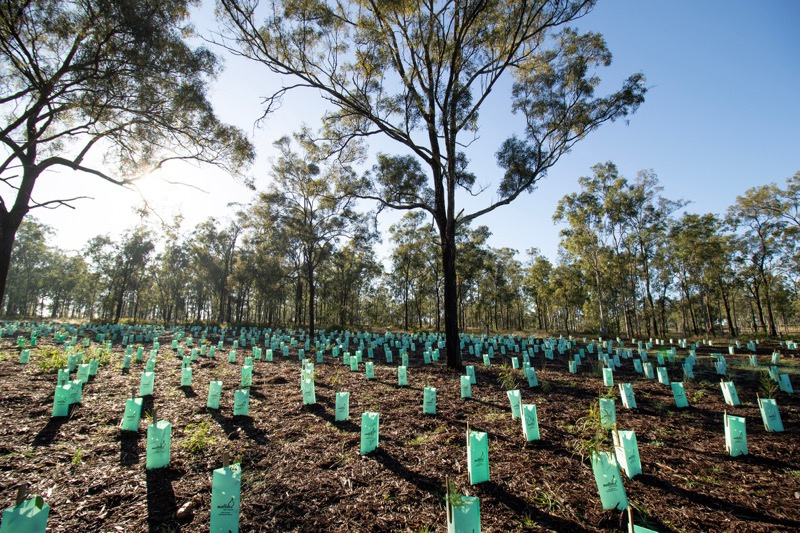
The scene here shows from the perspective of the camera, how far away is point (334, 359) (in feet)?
38.0

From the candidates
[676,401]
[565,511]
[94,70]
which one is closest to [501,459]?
[565,511]

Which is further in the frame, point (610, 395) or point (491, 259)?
point (491, 259)

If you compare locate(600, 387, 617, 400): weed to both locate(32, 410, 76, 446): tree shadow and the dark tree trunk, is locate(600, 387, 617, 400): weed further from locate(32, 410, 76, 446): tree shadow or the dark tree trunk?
the dark tree trunk

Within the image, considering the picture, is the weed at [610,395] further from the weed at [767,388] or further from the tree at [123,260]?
the tree at [123,260]

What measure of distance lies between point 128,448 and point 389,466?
2838 mm

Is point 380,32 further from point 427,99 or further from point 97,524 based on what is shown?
point 97,524

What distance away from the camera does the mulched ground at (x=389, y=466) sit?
99.6 inches

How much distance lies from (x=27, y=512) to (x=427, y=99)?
1126 centimetres

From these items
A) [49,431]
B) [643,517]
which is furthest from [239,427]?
[643,517]

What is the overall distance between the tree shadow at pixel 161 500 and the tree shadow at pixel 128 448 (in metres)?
0.43

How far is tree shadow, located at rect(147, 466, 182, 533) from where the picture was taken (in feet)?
8.00

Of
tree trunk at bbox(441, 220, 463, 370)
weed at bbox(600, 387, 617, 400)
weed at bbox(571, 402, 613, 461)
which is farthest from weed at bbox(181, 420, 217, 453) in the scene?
tree trunk at bbox(441, 220, 463, 370)

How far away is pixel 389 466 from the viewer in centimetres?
Result: 342

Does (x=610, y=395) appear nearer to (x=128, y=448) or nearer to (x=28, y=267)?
(x=128, y=448)
